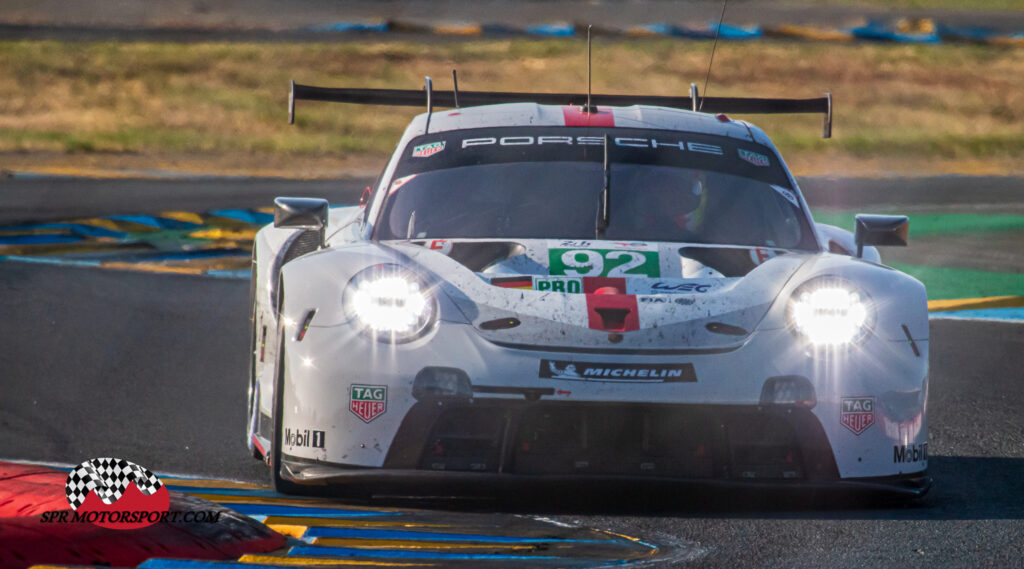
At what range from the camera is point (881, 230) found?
576cm

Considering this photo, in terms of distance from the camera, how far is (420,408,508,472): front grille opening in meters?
4.54

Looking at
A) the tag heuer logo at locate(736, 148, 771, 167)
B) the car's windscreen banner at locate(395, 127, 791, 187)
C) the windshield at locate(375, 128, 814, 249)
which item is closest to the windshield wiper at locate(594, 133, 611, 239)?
the windshield at locate(375, 128, 814, 249)

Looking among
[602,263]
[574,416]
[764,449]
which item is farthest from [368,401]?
[764,449]

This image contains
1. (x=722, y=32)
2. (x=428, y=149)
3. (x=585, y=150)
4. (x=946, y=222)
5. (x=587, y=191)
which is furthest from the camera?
(x=722, y=32)

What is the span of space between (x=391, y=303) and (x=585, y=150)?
4.89 ft

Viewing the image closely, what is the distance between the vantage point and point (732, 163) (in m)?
6.01

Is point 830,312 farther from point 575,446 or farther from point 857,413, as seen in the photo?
point 575,446

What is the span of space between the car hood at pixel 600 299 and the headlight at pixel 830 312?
3.6 inches

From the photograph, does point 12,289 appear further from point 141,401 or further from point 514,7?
point 514,7

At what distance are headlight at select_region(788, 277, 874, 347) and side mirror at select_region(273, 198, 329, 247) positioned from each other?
1.82 metres

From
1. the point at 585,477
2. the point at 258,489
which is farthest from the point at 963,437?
the point at 258,489

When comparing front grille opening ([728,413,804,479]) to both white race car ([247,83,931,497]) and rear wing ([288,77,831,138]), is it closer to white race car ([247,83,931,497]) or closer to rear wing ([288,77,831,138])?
white race car ([247,83,931,497])

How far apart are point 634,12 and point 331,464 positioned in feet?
114

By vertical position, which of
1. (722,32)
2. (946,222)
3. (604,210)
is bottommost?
(946,222)
